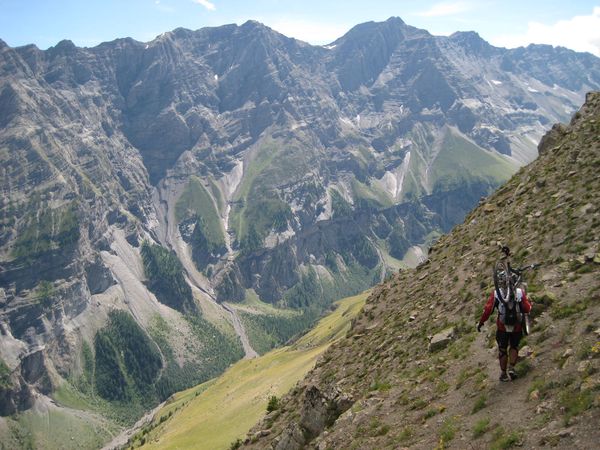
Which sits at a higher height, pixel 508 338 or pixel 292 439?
pixel 508 338

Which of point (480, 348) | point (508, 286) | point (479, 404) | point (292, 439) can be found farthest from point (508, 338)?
point (292, 439)

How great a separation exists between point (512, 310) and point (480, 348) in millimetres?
6333

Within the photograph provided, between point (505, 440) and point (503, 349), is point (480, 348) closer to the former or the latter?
point (503, 349)

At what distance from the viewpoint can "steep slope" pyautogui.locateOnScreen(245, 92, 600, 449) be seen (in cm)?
2127

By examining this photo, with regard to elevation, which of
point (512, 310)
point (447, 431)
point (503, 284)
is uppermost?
point (503, 284)

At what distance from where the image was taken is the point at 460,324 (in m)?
33.5

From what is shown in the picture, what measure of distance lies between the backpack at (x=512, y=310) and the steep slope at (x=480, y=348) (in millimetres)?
2252

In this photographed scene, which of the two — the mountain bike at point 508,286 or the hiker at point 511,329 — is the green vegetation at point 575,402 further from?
the mountain bike at point 508,286

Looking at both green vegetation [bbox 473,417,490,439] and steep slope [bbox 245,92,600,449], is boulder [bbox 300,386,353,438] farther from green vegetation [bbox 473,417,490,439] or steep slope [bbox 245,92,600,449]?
green vegetation [bbox 473,417,490,439]

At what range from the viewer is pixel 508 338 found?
23828 millimetres

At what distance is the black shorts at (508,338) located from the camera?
2366 centimetres

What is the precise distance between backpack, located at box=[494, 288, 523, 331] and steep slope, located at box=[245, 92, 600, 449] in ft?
7.39

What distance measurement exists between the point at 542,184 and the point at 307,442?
98.6 ft

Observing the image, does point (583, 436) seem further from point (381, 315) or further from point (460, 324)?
point (381, 315)
